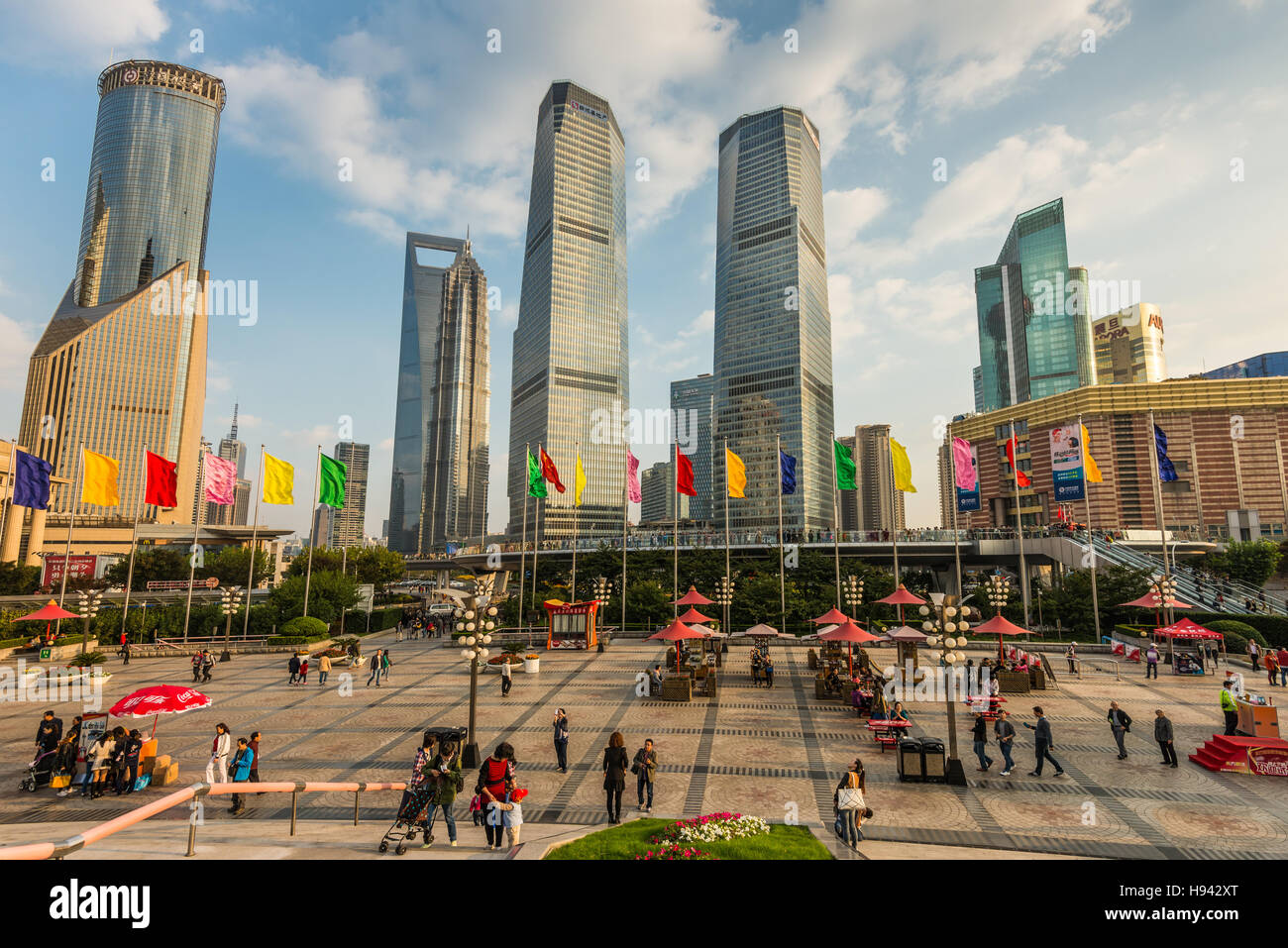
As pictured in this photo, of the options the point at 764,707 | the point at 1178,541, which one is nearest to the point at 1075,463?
the point at 764,707

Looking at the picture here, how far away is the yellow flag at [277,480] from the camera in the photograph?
3728cm

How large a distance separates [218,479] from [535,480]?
18.5 m

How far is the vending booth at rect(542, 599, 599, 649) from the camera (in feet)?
125

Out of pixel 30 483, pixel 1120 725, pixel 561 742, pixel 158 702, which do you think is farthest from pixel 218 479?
pixel 1120 725

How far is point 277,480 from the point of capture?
37500mm

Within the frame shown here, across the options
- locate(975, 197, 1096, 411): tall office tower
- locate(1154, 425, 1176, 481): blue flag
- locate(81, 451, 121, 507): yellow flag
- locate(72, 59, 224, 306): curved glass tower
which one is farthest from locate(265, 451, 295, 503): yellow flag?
locate(975, 197, 1096, 411): tall office tower

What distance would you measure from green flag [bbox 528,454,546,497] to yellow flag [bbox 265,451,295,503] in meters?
14.5

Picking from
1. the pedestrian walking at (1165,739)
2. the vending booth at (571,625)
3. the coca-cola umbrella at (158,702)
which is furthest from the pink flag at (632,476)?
the pedestrian walking at (1165,739)

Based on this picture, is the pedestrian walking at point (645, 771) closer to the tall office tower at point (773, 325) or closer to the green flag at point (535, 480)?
the green flag at point (535, 480)

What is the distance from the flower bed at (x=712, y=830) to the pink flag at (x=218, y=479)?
3360 cm

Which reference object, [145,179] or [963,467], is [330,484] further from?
[145,179]

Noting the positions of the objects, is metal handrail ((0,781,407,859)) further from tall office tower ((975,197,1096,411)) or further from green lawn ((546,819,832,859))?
tall office tower ((975,197,1096,411))

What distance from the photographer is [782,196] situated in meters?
183
